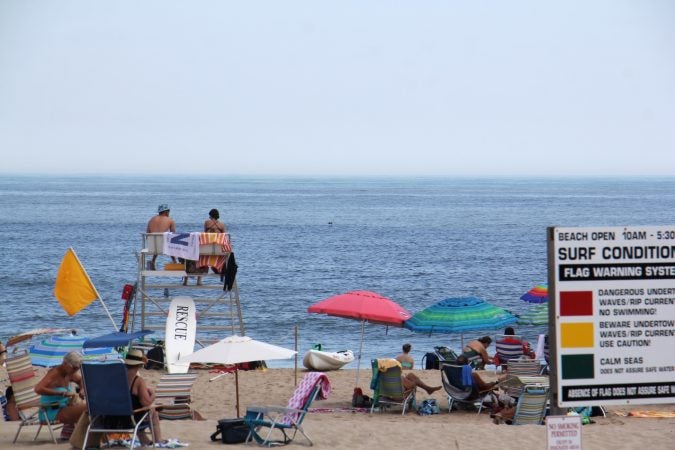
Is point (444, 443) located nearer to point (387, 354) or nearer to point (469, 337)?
point (387, 354)

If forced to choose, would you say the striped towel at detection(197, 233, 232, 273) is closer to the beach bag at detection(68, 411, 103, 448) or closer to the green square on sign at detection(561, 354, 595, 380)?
the beach bag at detection(68, 411, 103, 448)

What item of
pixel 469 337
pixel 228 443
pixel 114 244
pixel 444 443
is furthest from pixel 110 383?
pixel 114 244

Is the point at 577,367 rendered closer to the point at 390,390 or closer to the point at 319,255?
the point at 390,390

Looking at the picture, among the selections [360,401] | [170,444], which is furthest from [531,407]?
[170,444]

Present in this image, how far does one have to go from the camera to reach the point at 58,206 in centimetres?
13388

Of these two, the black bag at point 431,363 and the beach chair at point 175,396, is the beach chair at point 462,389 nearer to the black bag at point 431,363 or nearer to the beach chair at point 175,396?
the beach chair at point 175,396

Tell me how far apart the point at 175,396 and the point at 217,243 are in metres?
7.08

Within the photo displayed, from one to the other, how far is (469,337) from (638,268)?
23637mm

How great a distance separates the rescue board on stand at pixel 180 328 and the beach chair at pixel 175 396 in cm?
529

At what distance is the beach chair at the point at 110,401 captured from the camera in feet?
31.5

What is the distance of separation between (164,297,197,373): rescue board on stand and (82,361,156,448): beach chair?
8431 mm

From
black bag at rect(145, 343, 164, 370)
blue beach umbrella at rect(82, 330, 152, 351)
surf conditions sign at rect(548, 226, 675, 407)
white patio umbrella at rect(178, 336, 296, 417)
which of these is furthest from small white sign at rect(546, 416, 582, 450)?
black bag at rect(145, 343, 164, 370)

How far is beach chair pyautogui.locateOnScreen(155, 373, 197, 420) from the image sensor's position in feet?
42.0

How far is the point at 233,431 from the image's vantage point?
1086cm
